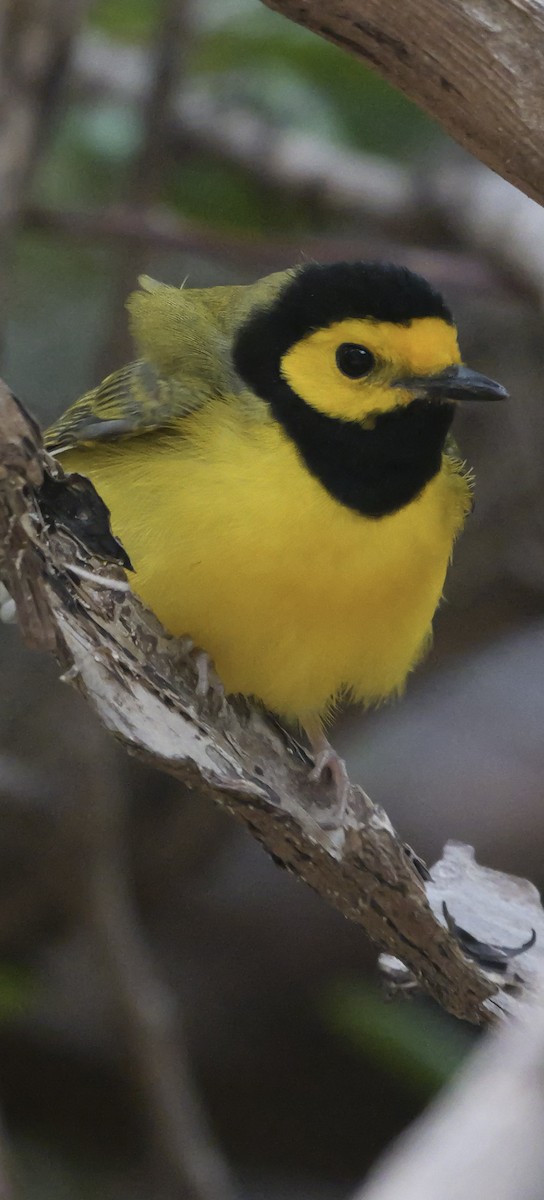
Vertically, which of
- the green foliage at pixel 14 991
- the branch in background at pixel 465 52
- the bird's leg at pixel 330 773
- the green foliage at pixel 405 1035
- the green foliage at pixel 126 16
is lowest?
the green foliage at pixel 14 991

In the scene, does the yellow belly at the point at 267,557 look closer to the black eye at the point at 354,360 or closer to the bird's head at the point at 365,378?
the bird's head at the point at 365,378

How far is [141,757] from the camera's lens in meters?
1.58

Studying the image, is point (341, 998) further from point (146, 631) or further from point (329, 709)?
point (146, 631)

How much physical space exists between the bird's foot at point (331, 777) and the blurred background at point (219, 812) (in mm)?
792

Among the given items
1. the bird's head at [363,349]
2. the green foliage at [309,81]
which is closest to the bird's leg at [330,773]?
the bird's head at [363,349]

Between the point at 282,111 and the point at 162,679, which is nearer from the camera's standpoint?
the point at 162,679

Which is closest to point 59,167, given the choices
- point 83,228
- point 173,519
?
point 83,228

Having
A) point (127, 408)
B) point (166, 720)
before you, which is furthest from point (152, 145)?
point (166, 720)

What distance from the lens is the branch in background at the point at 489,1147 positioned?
0.65 metres

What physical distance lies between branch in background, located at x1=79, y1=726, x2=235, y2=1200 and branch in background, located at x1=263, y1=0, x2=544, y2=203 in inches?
72.1

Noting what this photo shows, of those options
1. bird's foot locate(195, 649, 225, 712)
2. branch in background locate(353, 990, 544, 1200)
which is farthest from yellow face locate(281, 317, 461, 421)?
branch in background locate(353, 990, 544, 1200)

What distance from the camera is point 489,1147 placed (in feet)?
2.18

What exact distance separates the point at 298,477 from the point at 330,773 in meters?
0.45

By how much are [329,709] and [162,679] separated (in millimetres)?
849
